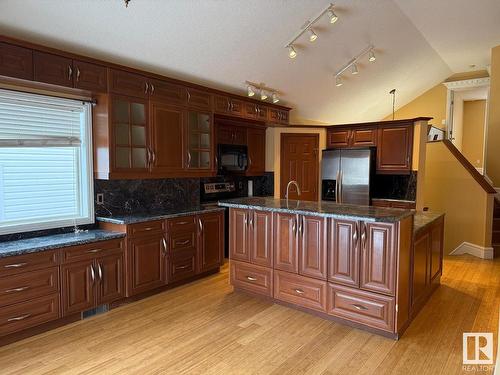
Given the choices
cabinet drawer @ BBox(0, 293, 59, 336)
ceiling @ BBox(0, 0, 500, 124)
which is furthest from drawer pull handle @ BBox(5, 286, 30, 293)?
ceiling @ BBox(0, 0, 500, 124)

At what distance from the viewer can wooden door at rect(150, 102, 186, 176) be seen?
3867mm

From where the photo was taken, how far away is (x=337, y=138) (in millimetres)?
6355

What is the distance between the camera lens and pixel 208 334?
293 cm

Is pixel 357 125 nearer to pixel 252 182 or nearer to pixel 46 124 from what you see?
pixel 252 182

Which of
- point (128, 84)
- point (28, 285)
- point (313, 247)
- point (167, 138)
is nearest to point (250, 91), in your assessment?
point (167, 138)

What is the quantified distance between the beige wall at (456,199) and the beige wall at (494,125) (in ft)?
4.24

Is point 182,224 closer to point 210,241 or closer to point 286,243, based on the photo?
point 210,241

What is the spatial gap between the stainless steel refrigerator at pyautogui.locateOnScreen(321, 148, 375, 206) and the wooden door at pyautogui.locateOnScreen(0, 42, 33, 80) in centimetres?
469

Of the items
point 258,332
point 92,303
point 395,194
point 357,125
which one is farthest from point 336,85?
point 92,303

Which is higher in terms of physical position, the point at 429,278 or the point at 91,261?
the point at 91,261

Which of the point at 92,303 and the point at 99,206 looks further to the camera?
the point at 99,206

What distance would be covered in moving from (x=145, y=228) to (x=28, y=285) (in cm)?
115

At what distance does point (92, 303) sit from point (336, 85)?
15.6 ft

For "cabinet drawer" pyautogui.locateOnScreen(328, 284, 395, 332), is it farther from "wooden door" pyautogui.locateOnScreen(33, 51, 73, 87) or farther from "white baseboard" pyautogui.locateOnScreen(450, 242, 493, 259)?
"white baseboard" pyautogui.locateOnScreen(450, 242, 493, 259)
